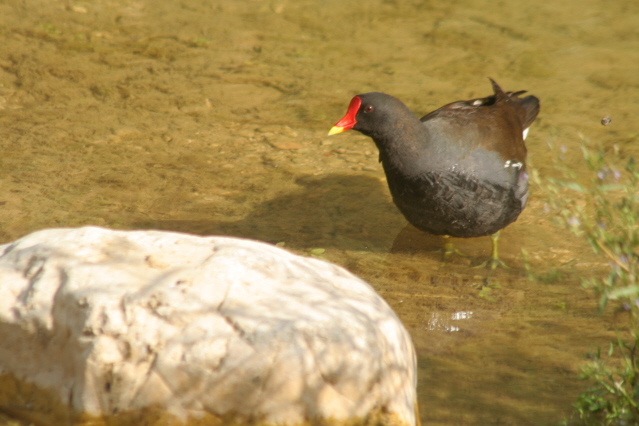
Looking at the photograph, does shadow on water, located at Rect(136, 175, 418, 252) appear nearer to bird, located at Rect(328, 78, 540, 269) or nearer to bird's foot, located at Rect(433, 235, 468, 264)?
bird's foot, located at Rect(433, 235, 468, 264)

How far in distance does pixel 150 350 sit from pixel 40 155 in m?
3.35

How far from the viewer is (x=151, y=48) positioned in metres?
7.24

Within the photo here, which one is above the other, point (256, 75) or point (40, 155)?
point (256, 75)

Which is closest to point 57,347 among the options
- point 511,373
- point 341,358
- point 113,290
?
point 113,290

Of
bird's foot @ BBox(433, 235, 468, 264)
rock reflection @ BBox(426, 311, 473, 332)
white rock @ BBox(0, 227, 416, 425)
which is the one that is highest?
white rock @ BBox(0, 227, 416, 425)

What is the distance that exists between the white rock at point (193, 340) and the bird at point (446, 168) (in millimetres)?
1478

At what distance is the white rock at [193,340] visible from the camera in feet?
8.20

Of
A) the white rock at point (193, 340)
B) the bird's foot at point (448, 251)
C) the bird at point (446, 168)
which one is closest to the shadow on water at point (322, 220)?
the bird's foot at point (448, 251)

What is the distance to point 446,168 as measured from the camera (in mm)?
4137

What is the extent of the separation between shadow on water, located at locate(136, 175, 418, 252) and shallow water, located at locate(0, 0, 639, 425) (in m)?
0.01

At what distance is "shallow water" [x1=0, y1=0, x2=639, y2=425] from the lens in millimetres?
3613

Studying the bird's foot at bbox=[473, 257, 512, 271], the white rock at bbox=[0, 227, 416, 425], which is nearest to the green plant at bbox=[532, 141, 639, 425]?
the white rock at bbox=[0, 227, 416, 425]

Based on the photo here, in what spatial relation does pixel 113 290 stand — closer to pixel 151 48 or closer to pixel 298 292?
pixel 298 292

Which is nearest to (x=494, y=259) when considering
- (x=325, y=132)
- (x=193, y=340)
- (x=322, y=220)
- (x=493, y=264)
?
(x=493, y=264)
